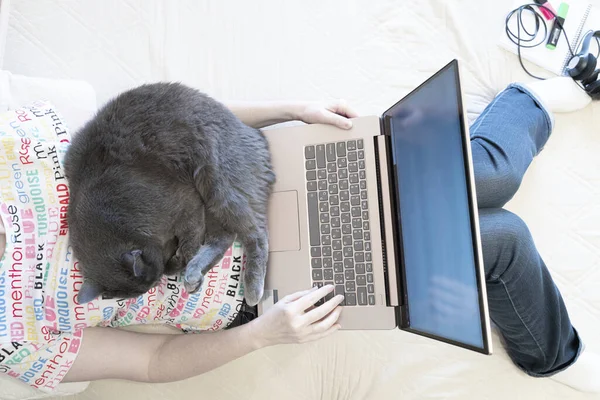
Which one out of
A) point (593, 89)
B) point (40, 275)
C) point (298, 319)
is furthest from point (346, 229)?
point (593, 89)

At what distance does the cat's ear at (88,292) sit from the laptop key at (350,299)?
1.74 feet

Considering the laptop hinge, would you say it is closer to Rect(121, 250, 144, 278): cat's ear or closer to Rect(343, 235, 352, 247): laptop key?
Rect(343, 235, 352, 247): laptop key

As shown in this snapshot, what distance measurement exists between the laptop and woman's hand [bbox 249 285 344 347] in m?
0.04

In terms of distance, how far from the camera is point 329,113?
3.71 ft

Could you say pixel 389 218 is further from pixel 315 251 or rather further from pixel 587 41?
pixel 587 41

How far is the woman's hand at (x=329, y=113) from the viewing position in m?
1.12

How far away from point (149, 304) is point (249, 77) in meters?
0.74

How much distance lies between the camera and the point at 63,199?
1045mm

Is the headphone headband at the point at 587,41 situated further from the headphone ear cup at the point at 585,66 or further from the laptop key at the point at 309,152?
the laptop key at the point at 309,152

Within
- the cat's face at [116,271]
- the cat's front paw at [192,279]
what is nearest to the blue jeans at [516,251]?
the cat's front paw at [192,279]

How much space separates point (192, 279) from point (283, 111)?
1.58 ft

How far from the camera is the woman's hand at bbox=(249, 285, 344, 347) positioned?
1015 mm

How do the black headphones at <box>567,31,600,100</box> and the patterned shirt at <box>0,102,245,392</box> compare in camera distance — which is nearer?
the patterned shirt at <box>0,102,245,392</box>

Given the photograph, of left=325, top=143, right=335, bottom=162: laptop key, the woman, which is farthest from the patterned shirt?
left=325, top=143, right=335, bottom=162: laptop key
